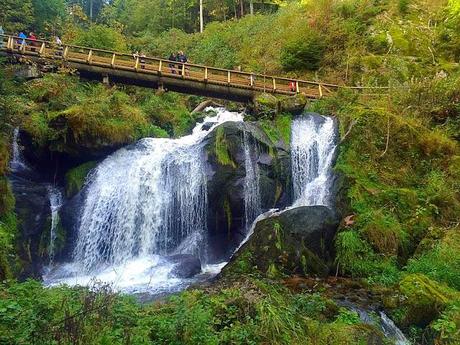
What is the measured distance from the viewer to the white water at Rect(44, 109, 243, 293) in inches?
483

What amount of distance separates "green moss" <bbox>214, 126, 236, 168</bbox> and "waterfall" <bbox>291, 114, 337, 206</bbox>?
2.23 meters

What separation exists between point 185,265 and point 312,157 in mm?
5901

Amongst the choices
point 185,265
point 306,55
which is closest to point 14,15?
point 306,55

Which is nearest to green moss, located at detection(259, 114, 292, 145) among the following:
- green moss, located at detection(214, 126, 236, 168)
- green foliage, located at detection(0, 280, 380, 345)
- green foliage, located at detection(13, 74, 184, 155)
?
green moss, located at detection(214, 126, 236, 168)

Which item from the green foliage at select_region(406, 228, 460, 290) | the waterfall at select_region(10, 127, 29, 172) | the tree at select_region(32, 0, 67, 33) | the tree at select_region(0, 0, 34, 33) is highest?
the tree at select_region(32, 0, 67, 33)

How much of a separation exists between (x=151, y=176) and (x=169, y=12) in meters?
29.7

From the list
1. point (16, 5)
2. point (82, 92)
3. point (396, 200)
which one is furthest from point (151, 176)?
point (16, 5)

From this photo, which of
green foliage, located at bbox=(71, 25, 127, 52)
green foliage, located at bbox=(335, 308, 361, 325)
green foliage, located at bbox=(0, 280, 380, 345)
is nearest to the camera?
green foliage, located at bbox=(0, 280, 380, 345)

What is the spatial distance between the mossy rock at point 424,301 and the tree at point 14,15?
22081 mm

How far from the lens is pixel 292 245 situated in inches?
400

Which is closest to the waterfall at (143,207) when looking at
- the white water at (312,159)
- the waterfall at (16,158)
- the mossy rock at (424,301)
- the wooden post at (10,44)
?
the white water at (312,159)

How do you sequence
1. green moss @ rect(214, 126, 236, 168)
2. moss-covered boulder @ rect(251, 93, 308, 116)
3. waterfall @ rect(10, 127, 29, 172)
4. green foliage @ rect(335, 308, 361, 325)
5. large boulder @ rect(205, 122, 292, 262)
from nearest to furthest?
green foliage @ rect(335, 308, 361, 325) < large boulder @ rect(205, 122, 292, 262) < green moss @ rect(214, 126, 236, 168) < waterfall @ rect(10, 127, 29, 172) < moss-covered boulder @ rect(251, 93, 308, 116)

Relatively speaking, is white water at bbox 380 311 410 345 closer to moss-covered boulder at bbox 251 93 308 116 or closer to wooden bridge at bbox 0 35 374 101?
moss-covered boulder at bbox 251 93 308 116

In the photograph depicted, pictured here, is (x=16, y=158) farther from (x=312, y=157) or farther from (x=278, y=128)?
(x=312, y=157)
